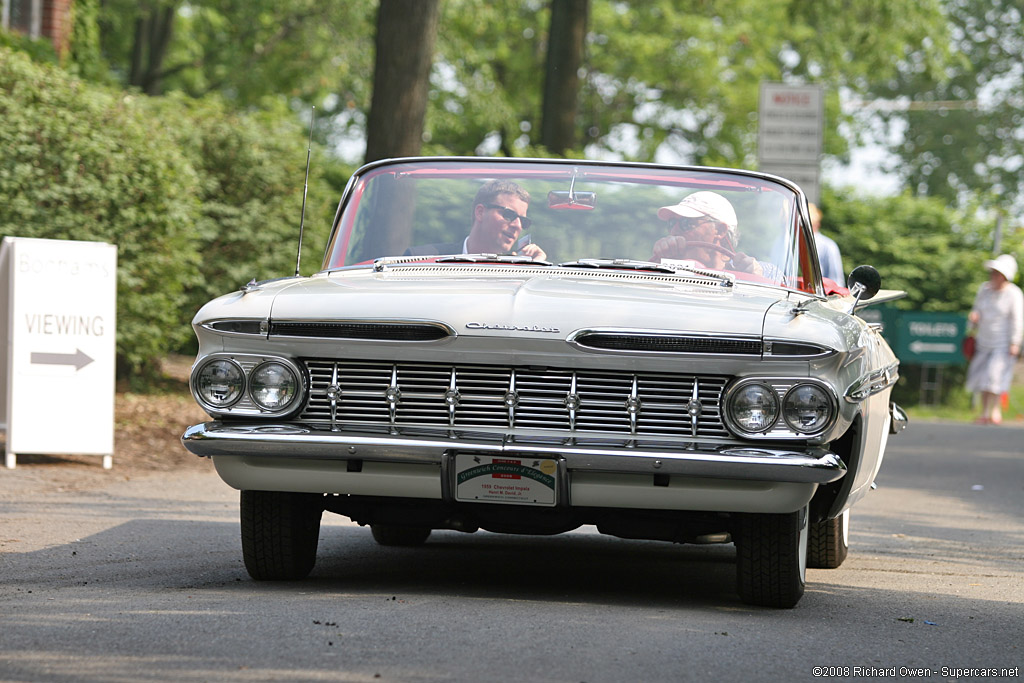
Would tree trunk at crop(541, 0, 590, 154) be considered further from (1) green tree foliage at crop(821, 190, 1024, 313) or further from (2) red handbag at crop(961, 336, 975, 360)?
(2) red handbag at crop(961, 336, 975, 360)

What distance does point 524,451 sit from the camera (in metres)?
5.06

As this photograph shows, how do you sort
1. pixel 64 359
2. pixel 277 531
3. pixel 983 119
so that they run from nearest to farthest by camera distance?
pixel 277 531
pixel 64 359
pixel 983 119

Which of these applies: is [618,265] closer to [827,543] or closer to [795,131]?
[827,543]

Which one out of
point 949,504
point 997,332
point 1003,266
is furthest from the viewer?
point 997,332

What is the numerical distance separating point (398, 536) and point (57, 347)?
3772mm

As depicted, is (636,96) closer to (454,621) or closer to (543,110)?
(543,110)

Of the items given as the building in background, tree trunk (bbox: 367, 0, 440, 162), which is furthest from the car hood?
the building in background

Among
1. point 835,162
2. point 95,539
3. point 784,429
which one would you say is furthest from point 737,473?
point 835,162

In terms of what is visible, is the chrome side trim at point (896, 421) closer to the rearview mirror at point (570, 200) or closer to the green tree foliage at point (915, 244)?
the rearview mirror at point (570, 200)

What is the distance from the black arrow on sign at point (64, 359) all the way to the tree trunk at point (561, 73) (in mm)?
12143

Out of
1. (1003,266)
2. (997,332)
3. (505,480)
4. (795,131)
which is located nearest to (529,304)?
(505,480)

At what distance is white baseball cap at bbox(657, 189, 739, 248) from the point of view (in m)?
6.41

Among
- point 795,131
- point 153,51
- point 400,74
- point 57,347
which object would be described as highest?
point 153,51

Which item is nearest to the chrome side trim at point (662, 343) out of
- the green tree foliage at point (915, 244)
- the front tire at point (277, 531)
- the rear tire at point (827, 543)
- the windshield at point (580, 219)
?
the windshield at point (580, 219)
